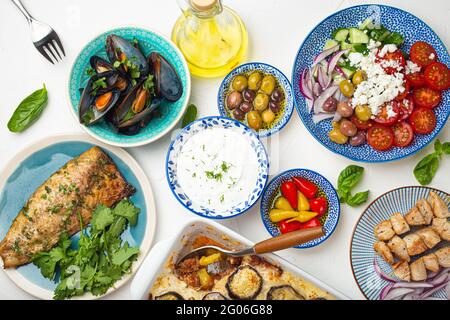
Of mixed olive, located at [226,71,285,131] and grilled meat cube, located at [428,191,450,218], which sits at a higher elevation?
mixed olive, located at [226,71,285,131]

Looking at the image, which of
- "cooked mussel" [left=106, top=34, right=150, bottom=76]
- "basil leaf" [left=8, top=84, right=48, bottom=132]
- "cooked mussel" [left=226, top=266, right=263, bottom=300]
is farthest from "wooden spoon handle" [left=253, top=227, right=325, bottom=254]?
"basil leaf" [left=8, top=84, right=48, bottom=132]

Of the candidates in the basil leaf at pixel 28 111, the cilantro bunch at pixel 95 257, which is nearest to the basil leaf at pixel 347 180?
the cilantro bunch at pixel 95 257

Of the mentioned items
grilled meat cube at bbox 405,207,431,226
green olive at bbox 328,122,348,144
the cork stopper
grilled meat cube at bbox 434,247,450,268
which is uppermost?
the cork stopper

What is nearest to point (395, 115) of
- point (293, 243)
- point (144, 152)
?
point (293, 243)

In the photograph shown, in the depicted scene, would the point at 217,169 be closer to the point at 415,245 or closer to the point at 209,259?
the point at 209,259

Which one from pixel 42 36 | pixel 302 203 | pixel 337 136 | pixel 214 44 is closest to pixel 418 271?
pixel 302 203

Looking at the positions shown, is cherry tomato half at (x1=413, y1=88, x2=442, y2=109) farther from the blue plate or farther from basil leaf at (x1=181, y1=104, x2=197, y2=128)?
the blue plate
